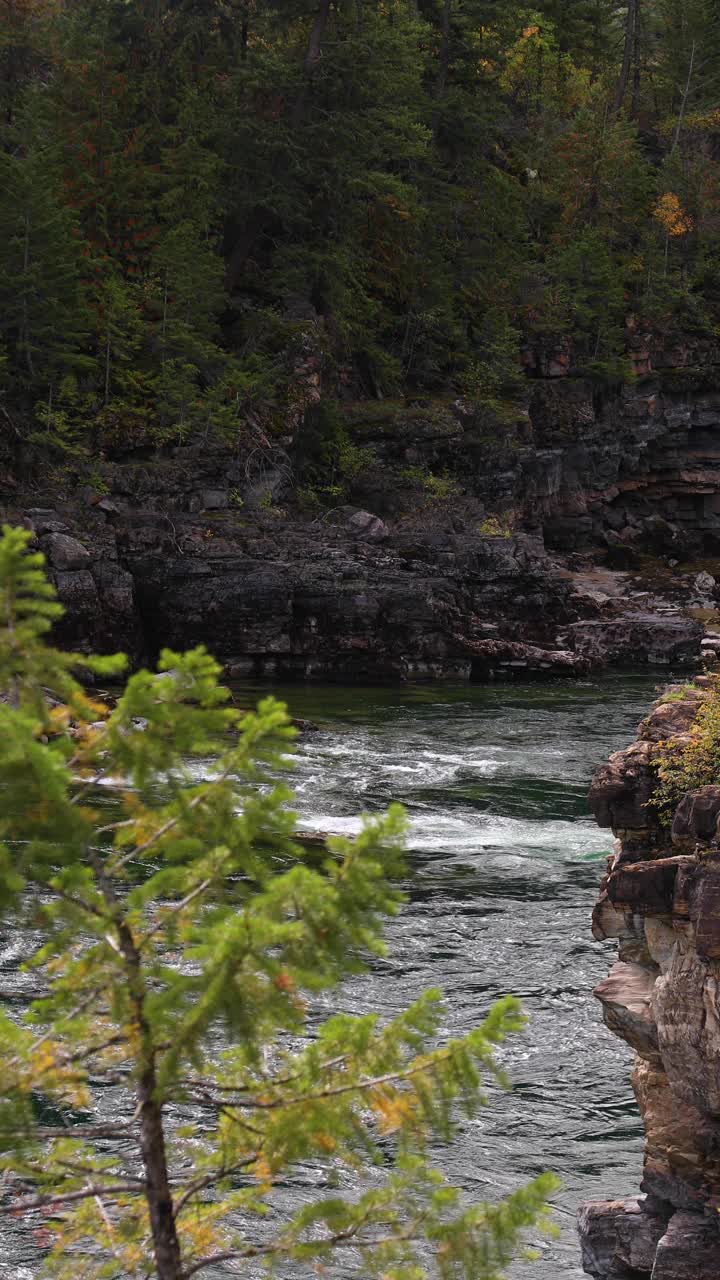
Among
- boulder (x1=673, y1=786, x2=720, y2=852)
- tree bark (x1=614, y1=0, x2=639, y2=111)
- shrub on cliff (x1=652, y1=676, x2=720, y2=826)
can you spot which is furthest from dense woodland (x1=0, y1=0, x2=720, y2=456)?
boulder (x1=673, y1=786, x2=720, y2=852)

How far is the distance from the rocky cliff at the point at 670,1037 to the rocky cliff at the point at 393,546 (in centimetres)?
2826

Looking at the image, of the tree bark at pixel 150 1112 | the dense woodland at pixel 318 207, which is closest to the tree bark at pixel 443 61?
the dense woodland at pixel 318 207

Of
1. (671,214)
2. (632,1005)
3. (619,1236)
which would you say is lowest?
(619,1236)

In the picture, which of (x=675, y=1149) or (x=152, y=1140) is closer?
(x=152, y=1140)

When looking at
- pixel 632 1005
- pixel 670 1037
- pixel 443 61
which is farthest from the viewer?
pixel 443 61

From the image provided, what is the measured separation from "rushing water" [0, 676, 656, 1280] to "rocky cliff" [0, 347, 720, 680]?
13.9ft

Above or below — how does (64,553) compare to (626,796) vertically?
above

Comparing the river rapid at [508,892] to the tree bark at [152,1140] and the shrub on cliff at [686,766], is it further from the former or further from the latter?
the tree bark at [152,1140]

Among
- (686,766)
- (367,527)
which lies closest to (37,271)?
(367,527)

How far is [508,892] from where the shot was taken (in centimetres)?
1834

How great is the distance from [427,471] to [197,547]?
13.3 m

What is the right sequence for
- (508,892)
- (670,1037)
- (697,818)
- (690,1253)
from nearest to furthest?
(690,1253)
(670,1037)
(697,818)
(508,892)

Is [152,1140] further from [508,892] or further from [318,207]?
[318,207]

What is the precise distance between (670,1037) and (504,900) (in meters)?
9.22
